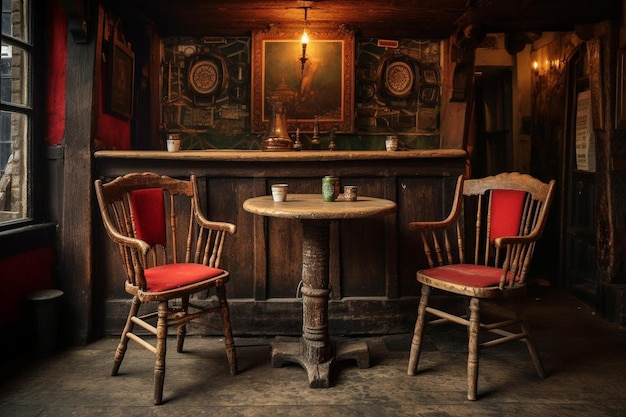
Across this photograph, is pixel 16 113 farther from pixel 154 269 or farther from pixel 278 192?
pixel 278 192

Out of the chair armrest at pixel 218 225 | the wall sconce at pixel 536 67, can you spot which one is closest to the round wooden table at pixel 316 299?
the chair armrest at pixel 218 225

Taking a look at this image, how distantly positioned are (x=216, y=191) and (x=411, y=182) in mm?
1270

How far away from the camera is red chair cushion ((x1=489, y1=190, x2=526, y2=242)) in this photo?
112 inches

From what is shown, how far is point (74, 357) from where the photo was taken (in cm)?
304

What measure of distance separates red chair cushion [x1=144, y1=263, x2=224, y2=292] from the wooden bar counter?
63 centimetres

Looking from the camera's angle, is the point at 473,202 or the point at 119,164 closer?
the point at 119,164

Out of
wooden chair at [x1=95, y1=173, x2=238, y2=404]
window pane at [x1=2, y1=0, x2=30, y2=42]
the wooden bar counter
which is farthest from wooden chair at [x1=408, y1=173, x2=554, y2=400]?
window pane at [x1=2, y1=0, x2=30, y2=42]

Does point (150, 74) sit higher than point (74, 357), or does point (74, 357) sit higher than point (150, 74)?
point (150, 74)

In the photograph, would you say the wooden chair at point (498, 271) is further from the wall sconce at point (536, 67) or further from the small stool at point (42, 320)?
the wall sconce at point (536, 67)

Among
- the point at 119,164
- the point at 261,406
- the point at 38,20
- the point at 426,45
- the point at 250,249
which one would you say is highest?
the point at 426,45

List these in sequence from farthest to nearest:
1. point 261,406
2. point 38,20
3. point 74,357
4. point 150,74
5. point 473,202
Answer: point 473,202 → point 150,74 → point 38,20 → point 74,357 → point 261,406

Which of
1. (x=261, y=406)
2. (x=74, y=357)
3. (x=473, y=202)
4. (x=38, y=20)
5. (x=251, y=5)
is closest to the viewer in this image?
(x=261, y=406)

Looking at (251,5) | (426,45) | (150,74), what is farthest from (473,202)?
(150,74)

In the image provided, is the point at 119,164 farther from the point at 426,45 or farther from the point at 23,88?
the point at 426,45
